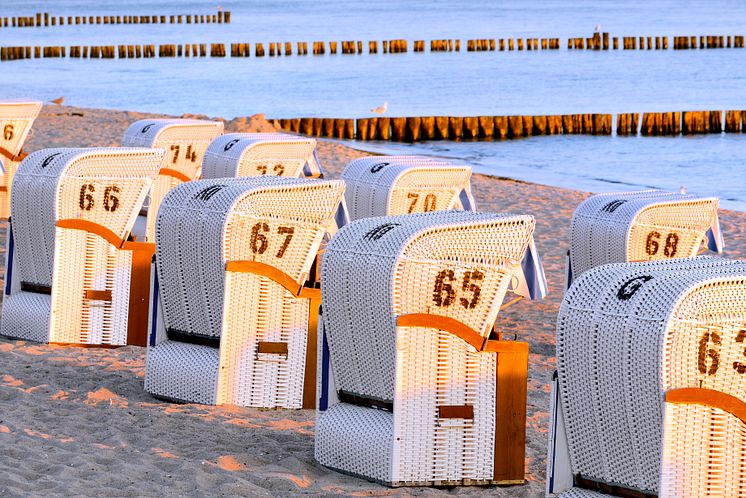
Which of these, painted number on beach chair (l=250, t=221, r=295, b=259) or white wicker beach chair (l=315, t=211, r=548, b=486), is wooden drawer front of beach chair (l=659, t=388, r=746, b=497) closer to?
white wicker beach chair (l=315, t=211, r=548, b=486)

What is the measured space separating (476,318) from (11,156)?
7.57 m

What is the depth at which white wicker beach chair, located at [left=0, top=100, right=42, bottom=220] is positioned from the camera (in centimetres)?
1167

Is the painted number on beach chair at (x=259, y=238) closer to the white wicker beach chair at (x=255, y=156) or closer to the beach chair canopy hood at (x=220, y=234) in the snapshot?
the beach chair canopy hood at (x=220, y=234)

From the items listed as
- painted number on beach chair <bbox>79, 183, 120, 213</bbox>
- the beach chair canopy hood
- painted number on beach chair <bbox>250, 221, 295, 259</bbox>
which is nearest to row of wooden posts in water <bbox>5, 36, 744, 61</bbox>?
painted number on beach chair <bbox>79, 183, 120, 213</bbox>

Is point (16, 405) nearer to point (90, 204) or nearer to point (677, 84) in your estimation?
point (90, 204)

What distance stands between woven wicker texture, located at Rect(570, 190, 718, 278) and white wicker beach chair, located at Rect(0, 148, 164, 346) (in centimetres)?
285

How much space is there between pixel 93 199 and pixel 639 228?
3381 millimetres

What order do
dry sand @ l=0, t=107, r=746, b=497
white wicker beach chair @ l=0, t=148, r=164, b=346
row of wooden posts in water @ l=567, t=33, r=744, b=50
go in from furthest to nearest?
1. row of wooden posts in water @ l=567, t=33, r=744, b=50
2. white wicker beach chair @ l=0, t=148, r=164, b=346
3. dry sand @ l=0, t=107, r=746, b=497

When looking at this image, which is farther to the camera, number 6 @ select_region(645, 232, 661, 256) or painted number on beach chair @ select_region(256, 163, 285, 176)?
painted number on beach chair @ select_region(256, 163, 285, 176)

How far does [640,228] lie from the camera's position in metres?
8.07

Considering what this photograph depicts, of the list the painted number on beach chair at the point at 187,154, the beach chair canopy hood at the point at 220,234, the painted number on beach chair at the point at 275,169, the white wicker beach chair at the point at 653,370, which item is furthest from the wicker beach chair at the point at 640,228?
the painted number on beach chair at the point at 187,154

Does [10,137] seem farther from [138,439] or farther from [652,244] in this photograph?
[138,439]

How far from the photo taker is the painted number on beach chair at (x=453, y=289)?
16.9 ft

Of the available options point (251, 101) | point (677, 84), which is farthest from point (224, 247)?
point (677, 84)
